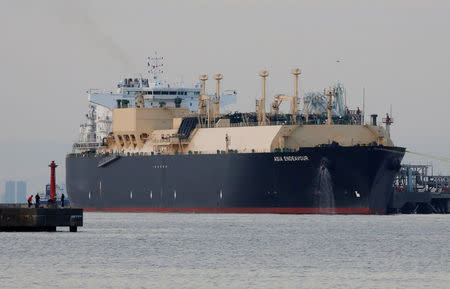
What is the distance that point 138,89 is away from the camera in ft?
376

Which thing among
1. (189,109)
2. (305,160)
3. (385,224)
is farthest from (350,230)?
(189,109)

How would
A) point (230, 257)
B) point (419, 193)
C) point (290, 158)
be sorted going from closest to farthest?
point (230, 257), point (290, 158), point (419, 193)

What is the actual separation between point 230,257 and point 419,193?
2351 inches

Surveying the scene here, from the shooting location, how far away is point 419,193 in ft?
368

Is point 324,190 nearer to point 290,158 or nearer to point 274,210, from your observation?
point 290,158

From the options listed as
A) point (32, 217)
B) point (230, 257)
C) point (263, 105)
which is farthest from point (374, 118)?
point (230, 257)

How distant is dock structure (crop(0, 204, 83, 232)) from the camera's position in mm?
65875

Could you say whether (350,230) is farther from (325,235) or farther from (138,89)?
(138,89)

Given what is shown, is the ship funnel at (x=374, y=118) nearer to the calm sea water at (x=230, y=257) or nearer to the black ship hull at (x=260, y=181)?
the black ship hull at (x=260, y=181)

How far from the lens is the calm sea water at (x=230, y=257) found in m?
45.2

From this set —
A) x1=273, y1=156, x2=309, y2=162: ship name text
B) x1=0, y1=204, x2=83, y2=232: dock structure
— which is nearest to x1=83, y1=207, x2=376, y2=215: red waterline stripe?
x1=273, y1=156, x2=309, y2=162: ship name text

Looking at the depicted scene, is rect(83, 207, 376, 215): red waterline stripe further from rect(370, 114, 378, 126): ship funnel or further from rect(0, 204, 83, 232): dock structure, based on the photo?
rect(0, 204, 83, 232): dock structure

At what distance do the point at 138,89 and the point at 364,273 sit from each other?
225 feet

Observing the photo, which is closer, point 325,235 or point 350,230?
point 325,235
